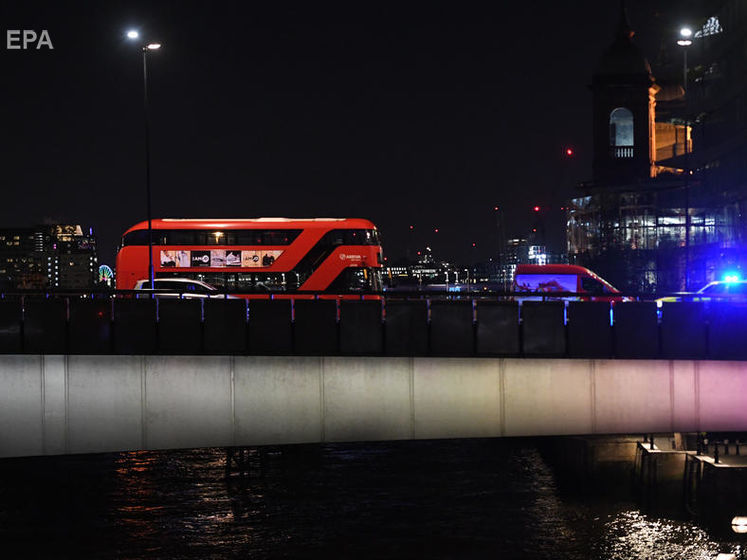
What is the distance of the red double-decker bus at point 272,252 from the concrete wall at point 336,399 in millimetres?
21636

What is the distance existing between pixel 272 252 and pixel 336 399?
74.5 feet

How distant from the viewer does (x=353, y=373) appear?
89.0 ft

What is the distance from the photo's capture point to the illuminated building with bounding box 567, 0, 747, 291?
7494 cm

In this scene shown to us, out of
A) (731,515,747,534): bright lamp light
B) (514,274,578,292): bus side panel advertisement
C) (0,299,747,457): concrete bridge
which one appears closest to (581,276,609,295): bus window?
(514,274,578,292): bus side panel advertisement

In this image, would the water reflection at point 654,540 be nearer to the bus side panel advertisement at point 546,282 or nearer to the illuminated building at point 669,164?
the bus side panel advertisement at point 546,282

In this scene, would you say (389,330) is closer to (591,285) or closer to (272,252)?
(272,252)

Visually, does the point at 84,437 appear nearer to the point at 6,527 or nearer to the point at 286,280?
the point at 6,527

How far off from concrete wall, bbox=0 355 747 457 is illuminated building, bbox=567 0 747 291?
28.9m

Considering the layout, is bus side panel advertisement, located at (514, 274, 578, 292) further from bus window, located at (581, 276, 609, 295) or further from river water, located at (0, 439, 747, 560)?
river water, located at (0, 439, 747, 560)

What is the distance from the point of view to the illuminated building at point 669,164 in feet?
246

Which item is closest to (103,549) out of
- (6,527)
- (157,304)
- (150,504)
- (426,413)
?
(6,527)

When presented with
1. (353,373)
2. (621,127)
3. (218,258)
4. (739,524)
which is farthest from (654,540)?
(621,127)

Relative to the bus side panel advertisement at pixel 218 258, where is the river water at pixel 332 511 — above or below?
below

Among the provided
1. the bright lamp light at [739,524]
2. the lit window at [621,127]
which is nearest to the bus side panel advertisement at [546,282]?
the bright lamp light at [739,524]
